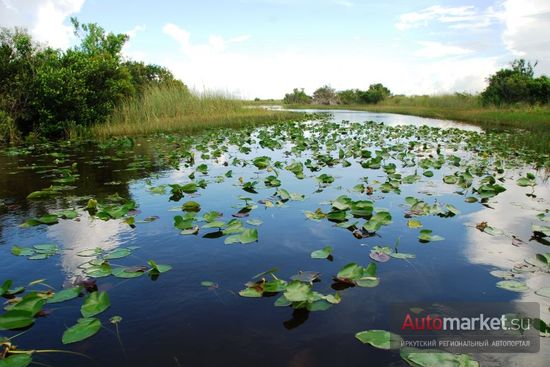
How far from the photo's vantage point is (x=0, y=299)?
236 centimetres

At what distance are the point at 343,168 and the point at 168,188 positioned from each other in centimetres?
320

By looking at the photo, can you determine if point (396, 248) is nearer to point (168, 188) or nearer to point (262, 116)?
point (168, 188)

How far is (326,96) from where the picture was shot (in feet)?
185

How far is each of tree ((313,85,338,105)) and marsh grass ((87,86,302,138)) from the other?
124 ft

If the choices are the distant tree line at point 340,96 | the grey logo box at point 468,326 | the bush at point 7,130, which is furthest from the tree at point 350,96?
the grey logo box at point 468,326

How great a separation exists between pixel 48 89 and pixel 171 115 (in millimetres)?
5692

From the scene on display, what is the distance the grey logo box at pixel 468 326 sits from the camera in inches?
76.5

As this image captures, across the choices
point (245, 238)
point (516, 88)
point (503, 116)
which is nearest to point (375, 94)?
point (516, 88)

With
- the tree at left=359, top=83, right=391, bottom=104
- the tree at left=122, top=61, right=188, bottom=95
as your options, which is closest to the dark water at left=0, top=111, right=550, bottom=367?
the tree at left=122, top=61, right=188, bottom=95

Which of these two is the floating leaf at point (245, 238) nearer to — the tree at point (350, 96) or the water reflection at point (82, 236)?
the water reflection at point (82, 236)

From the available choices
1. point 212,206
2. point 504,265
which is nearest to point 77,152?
point 212,206

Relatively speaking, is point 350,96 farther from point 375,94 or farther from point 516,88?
point 516,88

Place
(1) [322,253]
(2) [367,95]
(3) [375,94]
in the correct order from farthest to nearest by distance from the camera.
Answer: (2) [367,95] → (3) [375,94] → (1) [322,253]

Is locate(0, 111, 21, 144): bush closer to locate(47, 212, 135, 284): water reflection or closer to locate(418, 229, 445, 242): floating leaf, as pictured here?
locate(47, 212, 135, 284): water reflection
